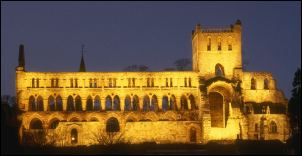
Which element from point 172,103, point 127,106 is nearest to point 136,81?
point 172,103

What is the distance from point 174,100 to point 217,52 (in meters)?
8.76

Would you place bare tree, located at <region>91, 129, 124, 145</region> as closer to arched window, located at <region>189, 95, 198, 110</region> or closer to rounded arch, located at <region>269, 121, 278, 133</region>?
arched window, located at <region>189, 95, 198, 110</region>

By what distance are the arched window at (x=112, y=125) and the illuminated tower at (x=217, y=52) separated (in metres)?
13.3

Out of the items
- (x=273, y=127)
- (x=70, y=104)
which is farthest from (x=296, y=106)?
(x=70, y=104)

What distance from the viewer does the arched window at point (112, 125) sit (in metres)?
104

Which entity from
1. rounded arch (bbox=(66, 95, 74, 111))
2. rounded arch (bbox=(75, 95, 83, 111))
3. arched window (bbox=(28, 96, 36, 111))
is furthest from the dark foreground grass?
rounded arch (bbox=(66, 95, 74, 111))

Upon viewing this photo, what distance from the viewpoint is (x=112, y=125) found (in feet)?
347

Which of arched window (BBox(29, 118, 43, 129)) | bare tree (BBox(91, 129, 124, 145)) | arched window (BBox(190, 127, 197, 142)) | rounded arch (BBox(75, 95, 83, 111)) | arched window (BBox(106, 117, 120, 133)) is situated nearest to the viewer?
bare tree (BBox(91, 129, 124, 145))

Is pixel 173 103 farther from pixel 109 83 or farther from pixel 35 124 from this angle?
pixel 35 124

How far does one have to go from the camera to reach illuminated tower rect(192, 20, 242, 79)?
103938mm

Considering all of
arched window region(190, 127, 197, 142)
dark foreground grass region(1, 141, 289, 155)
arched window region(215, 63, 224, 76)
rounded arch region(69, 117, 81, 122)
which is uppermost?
arched window region(215, 63, 224, 76)

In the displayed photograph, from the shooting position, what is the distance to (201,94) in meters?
98.2

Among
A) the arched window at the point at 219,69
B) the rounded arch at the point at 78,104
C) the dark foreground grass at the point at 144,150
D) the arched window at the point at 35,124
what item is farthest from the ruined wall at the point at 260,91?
the arched window at the point at 35,124

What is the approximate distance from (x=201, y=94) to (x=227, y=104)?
4.61 metres
